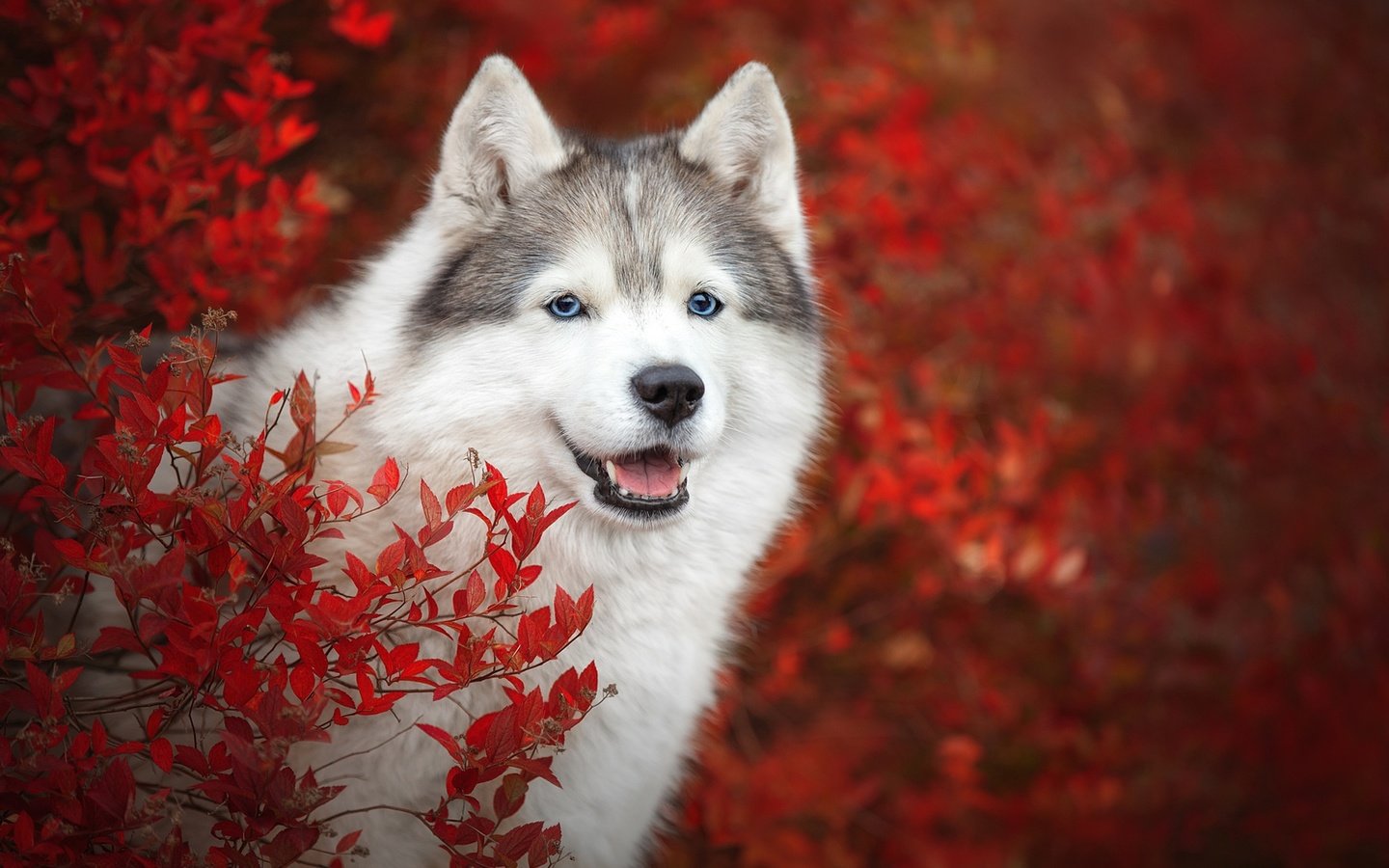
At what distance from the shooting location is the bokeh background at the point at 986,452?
4527 mm

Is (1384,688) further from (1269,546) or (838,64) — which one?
(838,64)

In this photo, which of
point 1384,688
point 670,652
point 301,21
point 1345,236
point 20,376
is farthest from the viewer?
point 1345,236

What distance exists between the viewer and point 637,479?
8.94 feet

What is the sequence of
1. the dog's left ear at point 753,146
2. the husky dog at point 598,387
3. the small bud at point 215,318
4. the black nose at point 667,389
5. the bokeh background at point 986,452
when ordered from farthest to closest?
the bokeh background at point 986,452 → the dog's left ear at point 753,146 → the husky dog at point 598,387 → the black nose at point 667,389 → the small bud at point 215,318

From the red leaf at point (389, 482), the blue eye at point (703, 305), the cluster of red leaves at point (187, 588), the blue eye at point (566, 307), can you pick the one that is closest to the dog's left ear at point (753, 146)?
the blue eye at point (703, 305)

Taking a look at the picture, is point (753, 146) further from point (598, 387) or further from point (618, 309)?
point (598, 387)

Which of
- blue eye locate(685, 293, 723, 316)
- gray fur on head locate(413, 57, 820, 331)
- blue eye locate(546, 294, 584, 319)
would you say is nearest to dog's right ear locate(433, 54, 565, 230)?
gray fur on head locate(413, 57, 820, 331)

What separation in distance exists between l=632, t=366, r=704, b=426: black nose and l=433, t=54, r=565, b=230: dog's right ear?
2.77 ft

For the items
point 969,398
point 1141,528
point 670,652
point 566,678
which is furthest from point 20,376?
point 1141,528

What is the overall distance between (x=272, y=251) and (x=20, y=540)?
1.20 meters

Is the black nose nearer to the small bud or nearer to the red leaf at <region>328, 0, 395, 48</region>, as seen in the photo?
the small bud

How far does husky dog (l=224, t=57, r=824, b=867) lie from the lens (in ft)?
8.72

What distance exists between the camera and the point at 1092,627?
5.09m

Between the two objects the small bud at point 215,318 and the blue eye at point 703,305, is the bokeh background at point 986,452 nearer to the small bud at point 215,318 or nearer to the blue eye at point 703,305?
the blue eye at point 703,305
